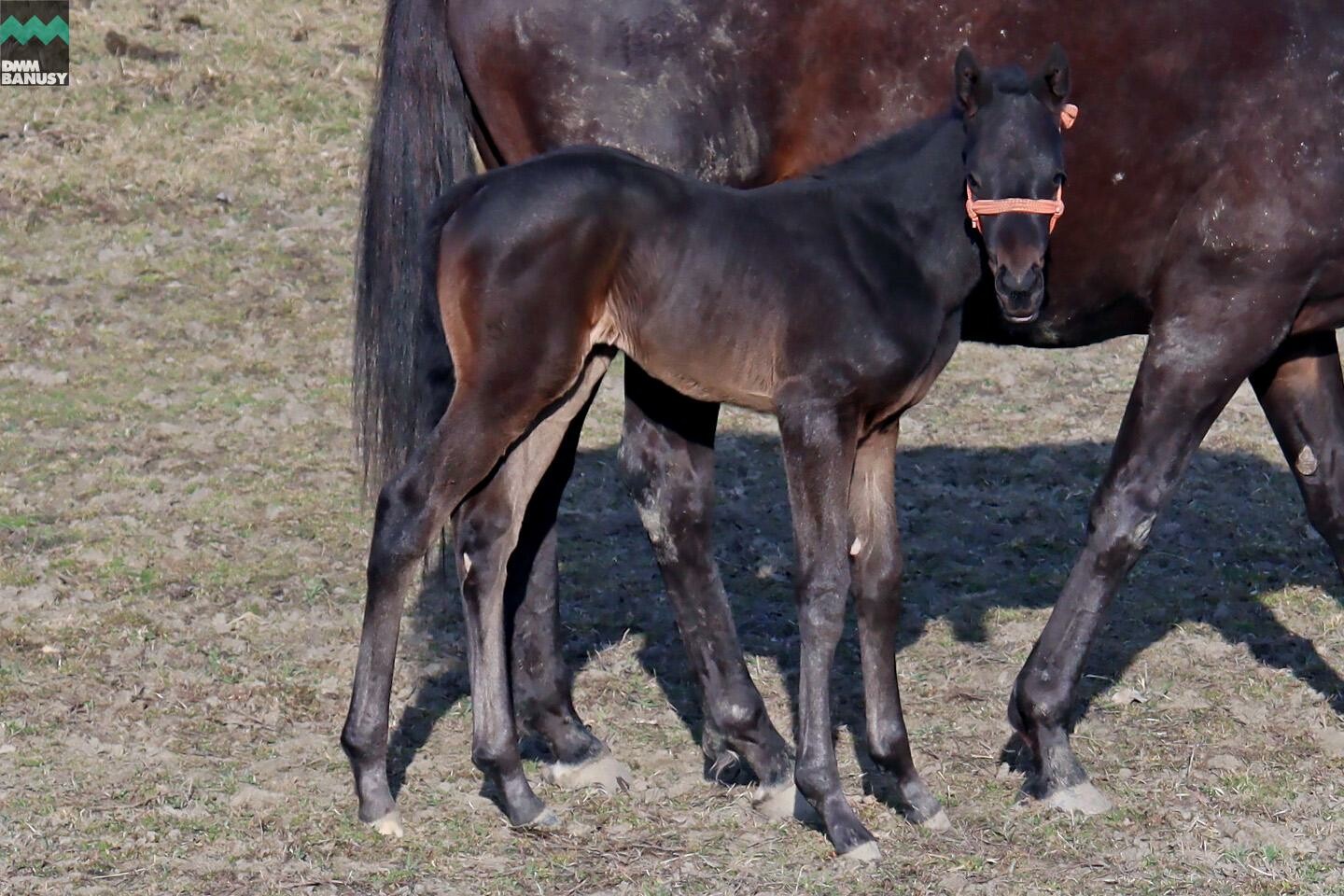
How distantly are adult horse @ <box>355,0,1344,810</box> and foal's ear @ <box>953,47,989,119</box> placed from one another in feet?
2.19

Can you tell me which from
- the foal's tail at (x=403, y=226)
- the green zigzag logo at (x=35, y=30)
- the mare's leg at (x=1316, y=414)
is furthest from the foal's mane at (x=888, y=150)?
the green zigzag logo at (x=35, y=30)

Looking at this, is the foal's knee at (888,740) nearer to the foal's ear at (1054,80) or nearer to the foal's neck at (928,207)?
the foal's neck at (928,207)

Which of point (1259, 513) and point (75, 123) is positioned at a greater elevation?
point (75, 123)

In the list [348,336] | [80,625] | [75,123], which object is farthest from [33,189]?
[80,625]

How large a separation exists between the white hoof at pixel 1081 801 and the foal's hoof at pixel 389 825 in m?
1.78

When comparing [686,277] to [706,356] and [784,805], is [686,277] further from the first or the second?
[784,805]

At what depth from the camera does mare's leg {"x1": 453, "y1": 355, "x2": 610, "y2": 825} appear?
4.59 metres

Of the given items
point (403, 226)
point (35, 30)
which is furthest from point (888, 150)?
point (35, 30)

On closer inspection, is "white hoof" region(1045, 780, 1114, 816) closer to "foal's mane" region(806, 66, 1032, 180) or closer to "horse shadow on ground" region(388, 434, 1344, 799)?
"horse shadow on ground" region(388, 434, 1344, 799)

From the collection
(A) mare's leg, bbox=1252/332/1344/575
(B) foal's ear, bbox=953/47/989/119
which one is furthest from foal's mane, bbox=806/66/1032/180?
(A) mare's leg, bbox=1252/332/1344/575

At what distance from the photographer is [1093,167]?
5.04 metres

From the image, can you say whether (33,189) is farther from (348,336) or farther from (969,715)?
(969,715)

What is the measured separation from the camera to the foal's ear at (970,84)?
14.1 ft

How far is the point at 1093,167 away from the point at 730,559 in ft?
8.05
